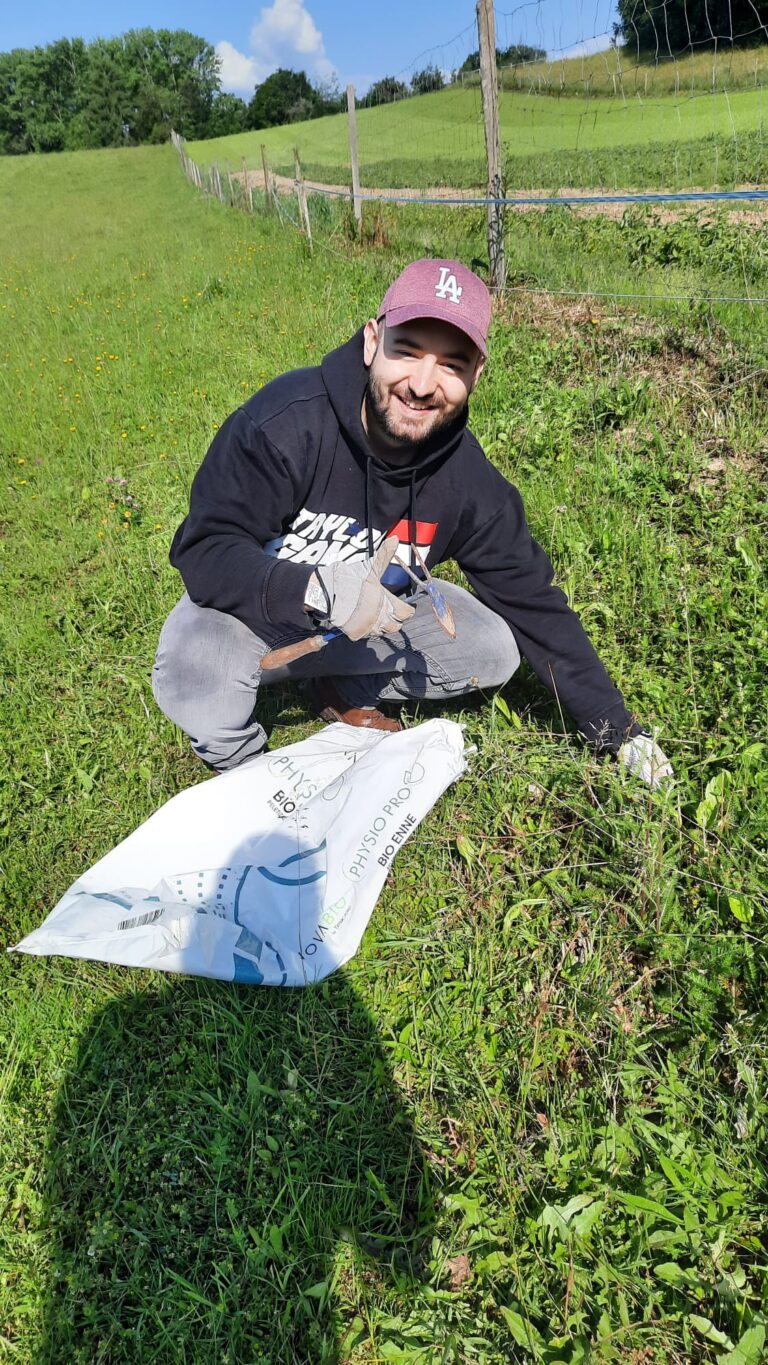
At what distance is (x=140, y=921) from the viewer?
6.08ft

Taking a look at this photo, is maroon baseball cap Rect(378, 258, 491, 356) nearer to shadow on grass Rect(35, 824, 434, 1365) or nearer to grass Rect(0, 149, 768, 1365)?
grass Rect(0, 149, 768, 1365)

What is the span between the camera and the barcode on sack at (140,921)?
183cm

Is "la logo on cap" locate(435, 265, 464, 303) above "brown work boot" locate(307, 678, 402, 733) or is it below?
above

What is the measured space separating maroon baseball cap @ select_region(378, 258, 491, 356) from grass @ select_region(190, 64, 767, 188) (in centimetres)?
326

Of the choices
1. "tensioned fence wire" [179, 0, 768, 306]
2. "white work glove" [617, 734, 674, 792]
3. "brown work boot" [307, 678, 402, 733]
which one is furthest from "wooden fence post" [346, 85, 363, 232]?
"white work glove" [617, 734, 674, 792]

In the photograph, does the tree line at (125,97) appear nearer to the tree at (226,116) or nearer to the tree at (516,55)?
the tree at (226,116)

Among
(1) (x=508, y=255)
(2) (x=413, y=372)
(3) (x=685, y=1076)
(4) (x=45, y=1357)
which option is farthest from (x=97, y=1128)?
(1) (x=508, y=255)

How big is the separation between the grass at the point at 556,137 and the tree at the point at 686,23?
32cm

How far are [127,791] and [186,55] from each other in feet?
315

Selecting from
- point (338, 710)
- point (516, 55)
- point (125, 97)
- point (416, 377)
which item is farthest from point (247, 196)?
point (125, 97)

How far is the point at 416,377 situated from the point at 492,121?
407 centimetres

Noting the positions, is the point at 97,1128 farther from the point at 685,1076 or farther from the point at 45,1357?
the point at 685,1076

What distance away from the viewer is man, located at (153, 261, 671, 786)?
1894 mm

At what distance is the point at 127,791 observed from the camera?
241 centimetres
